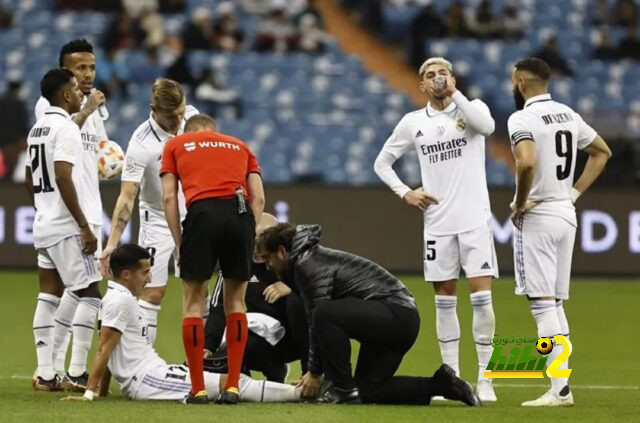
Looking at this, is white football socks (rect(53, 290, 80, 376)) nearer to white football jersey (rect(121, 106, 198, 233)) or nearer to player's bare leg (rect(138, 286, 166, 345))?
player's bare leg (rect(138, 286, 166, 345))

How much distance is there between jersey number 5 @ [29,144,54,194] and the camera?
9.30 metres

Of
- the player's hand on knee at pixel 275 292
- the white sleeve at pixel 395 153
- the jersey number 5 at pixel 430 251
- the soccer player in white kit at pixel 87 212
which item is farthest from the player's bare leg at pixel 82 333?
the jersey number 5 at pixel 430 251

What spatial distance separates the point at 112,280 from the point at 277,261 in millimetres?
1101

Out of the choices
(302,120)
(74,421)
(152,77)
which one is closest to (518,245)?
(74,421)

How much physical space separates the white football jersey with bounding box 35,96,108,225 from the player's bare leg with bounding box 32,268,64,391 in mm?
482

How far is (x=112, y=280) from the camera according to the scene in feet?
28.4

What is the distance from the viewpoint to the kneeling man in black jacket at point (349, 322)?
326 inches

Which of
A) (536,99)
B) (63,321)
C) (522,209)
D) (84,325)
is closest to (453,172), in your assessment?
(522,209)

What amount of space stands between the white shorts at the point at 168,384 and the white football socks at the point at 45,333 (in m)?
0.89

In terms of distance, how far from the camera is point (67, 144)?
9070 mm

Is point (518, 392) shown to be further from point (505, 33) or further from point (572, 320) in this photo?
point (505, 33)

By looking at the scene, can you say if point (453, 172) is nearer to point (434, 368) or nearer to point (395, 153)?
point (395, 153)

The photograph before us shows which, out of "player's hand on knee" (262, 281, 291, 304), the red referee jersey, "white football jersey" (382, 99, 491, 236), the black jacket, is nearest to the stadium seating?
"white football jersey" (382, 99, 491, 236)

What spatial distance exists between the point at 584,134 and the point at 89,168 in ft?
11.2
